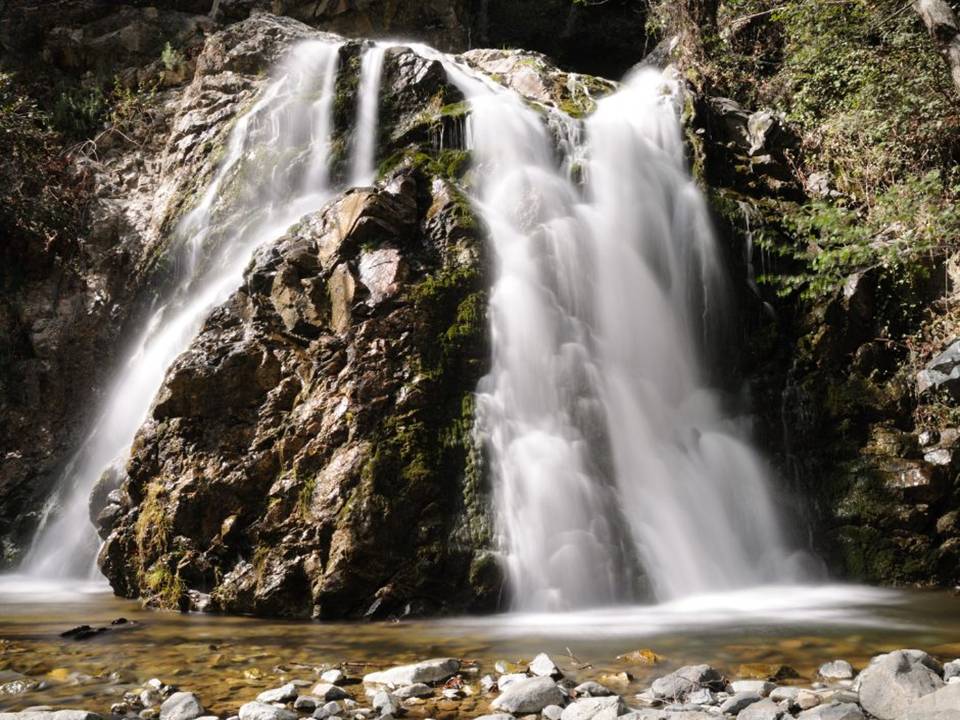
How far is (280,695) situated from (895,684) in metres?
2.79

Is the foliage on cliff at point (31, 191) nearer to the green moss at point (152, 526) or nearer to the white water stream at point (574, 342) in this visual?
the white water stream at point (574, 342)

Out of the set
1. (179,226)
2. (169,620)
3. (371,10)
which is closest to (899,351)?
(169,620)

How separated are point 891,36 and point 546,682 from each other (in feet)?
32.9

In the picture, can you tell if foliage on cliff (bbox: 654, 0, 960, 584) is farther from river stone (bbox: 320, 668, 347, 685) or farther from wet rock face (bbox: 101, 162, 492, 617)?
river stone (bbox: 320, 668, 347, 685)

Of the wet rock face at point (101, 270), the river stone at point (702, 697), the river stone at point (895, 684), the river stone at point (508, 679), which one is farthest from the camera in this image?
the wet rock face at point (101, 270)

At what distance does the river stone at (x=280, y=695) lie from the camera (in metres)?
3.79

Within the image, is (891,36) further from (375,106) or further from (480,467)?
(480,467)

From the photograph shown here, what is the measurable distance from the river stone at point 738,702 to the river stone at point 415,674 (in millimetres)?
1382

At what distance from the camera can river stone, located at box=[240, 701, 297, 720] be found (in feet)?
11.4

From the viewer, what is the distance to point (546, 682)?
3.77 metres

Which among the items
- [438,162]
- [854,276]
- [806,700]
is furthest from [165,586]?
[854,276]

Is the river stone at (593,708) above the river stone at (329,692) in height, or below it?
below

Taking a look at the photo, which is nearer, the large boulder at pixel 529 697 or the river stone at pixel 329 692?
the large boulder at pixel 529 697

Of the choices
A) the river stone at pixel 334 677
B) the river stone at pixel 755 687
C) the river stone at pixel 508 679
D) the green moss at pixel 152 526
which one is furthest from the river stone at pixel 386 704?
the green moss at pixel 152 526
